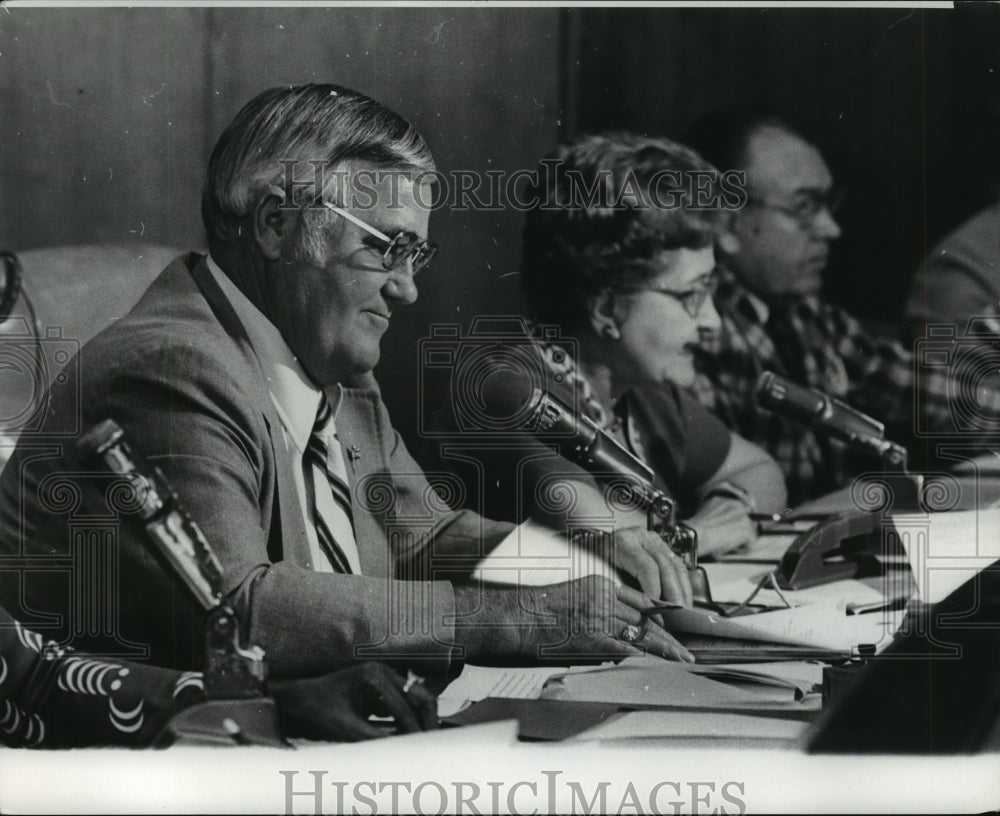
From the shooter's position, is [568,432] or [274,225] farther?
[568,432]

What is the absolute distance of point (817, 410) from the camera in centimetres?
468

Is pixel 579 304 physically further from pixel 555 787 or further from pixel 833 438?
pixel 555 787

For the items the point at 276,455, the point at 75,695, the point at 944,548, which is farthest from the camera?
the point at 944,548

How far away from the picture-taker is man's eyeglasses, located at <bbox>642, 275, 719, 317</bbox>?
15.4 feet

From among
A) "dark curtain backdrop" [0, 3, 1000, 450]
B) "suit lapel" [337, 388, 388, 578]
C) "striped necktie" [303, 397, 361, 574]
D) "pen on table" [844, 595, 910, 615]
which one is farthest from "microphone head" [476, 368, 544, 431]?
"pen on table" [844, 595, 910, 615]

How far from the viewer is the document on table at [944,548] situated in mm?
4719

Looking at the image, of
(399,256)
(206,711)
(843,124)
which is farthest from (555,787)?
(843,124)

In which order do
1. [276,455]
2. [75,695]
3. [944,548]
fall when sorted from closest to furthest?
[276,455]
[75,695]
[944,548]

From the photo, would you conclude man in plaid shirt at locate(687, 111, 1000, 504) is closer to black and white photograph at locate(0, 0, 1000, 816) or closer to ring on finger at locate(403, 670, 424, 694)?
black and white photograph at locate(0, 0, 1000, 816)

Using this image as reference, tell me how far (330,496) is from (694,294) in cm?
136

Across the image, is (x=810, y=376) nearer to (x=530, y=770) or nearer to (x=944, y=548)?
(x=944, y=548)

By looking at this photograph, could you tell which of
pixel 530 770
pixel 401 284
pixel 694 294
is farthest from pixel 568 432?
pixel 530 770

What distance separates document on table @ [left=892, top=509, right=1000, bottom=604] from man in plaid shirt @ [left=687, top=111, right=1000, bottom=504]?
0.79 feet

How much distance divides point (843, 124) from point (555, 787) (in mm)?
2375
